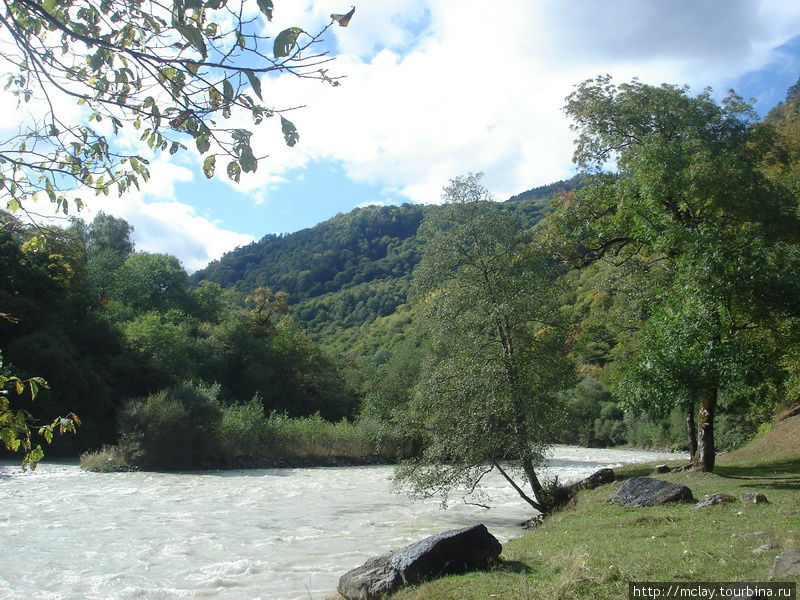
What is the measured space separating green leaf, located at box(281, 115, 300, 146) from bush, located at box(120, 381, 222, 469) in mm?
27182

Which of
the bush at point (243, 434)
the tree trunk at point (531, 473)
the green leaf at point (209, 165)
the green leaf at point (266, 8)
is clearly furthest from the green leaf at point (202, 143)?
the bush at point (243, 434)

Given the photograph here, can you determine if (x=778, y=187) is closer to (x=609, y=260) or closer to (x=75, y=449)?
(x=609, y=260)

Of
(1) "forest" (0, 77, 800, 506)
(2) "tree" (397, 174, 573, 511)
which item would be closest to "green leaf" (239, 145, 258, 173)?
(1) "forest" (0, 77, 800, 506)

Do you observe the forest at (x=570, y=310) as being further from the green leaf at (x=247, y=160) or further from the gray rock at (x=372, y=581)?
the gray rock at (x=372, y=581)

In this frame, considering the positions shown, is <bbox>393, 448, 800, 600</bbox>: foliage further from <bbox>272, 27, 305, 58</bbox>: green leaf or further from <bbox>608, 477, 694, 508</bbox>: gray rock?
<bbox>272, 27, 305, 58</bbox>: green leaf

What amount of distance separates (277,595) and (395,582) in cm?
280

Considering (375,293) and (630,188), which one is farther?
(375,293)

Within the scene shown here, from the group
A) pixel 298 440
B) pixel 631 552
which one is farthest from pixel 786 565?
pixel 298 440

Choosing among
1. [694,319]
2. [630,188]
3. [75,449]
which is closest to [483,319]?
[694,319]

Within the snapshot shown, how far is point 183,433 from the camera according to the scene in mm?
28266

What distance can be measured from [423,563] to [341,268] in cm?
11398

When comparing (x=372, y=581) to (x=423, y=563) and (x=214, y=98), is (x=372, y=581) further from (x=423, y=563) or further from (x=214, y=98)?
(x=214, y=98)

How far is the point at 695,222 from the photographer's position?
48.0 feet

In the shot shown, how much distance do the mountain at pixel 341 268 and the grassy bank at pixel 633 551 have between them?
261ft
